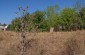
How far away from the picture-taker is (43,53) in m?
7.96

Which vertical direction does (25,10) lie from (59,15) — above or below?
below

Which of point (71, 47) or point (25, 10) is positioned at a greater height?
point (25, 10)

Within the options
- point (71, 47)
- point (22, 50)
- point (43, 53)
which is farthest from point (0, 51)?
point (71, 47)

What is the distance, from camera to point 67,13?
40.6 m

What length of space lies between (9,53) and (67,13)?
33585 millimetres

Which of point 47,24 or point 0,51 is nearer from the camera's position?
point 0,51

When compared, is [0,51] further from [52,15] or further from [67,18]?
[52,15]

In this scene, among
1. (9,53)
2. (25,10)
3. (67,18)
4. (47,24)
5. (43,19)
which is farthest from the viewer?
(43,19)

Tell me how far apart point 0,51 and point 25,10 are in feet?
9.86

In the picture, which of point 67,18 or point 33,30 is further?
point 67,18

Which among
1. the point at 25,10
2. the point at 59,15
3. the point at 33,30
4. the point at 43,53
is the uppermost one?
the point at 59,15

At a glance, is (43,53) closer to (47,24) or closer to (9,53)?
(9,53)

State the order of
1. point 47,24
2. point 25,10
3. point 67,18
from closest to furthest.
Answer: point 25,10 → point 67,18 → point 47,24

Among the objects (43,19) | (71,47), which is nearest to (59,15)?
(43,19)
